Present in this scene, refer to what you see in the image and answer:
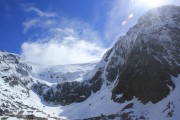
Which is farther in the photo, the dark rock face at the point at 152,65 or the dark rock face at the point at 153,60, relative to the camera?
the dark rock face at the point at 153,60

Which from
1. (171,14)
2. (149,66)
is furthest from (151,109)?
(171,14)

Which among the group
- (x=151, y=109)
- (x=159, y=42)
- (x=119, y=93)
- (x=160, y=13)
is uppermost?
(x=160, y=13)

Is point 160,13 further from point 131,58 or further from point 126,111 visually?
point 126,111

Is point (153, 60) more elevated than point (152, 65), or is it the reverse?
point (153, 60)

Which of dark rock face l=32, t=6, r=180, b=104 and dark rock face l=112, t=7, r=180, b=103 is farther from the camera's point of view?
dark rock face l=32, t=6, r=180, b=104

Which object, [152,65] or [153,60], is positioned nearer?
[152,65]

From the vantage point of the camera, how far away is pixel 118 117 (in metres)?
156

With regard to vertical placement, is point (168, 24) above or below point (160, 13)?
below

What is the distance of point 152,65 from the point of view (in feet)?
531

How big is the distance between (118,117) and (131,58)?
3983cm

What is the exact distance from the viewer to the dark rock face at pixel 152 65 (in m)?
154

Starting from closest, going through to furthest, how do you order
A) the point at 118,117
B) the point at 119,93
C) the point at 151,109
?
A: the point at 151,109 → the point at 118,117 → the point at 119,93

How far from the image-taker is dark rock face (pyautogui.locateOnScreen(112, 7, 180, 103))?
504 feet

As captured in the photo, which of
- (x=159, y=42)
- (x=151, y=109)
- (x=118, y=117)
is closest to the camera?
(x=151, y=109)
